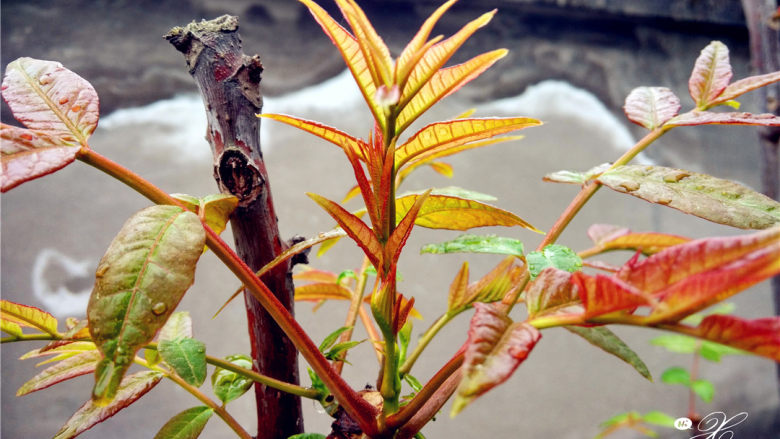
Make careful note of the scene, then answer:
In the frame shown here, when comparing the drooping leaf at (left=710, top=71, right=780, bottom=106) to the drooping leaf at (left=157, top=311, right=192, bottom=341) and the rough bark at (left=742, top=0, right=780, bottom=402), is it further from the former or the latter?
the rough bark at (left=742, top=0, right=780, bottom=402)

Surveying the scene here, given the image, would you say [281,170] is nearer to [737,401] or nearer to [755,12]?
[755,12]

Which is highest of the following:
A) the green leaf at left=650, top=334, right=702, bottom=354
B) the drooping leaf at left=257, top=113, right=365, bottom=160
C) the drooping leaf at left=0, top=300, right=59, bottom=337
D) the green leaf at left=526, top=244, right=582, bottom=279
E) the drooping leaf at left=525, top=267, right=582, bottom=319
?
the drooping leaf at left=257, top=113, right=365, bottom=160

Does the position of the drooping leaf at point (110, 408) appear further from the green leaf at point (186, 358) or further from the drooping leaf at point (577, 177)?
the drooping leaf at point (577, 177)

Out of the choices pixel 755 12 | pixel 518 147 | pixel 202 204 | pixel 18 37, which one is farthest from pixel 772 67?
pixel 18 37

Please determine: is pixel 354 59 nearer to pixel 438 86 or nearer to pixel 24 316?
pixel 438 86

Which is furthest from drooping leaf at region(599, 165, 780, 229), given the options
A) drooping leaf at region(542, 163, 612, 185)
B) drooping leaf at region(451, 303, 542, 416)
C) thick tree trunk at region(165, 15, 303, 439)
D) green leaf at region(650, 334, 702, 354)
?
green leaf at region(650, 334, 702, 354)

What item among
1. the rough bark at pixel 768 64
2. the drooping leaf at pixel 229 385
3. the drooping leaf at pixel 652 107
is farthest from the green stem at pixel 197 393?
the rough bark at pixel 768 64

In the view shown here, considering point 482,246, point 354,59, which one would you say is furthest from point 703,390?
point 354,59
